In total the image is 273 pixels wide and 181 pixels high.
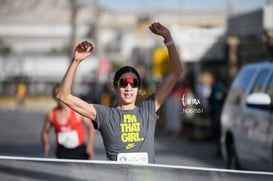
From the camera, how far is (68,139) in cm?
1094

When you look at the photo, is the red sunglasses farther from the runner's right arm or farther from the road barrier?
the road barrier

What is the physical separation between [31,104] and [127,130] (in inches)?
2044

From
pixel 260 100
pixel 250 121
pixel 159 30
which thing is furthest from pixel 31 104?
pixel 159 30

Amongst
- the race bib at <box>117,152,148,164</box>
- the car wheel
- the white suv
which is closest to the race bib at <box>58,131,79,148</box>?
the white suv

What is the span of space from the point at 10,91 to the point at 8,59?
23.9 ft

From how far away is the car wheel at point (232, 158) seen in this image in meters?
13.5

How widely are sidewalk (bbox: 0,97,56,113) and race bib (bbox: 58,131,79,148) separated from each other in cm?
4257

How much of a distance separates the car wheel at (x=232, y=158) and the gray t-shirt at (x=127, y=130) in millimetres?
6754

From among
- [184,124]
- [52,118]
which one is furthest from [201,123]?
[52,118]

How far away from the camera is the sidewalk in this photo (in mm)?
55475

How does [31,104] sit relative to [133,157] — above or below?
below

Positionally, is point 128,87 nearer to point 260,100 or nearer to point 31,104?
point 260,100

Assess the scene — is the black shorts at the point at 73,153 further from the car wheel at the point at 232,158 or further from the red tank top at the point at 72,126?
the car wheel at the point at 232,158

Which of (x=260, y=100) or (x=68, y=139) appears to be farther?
(x=68, y=139)
